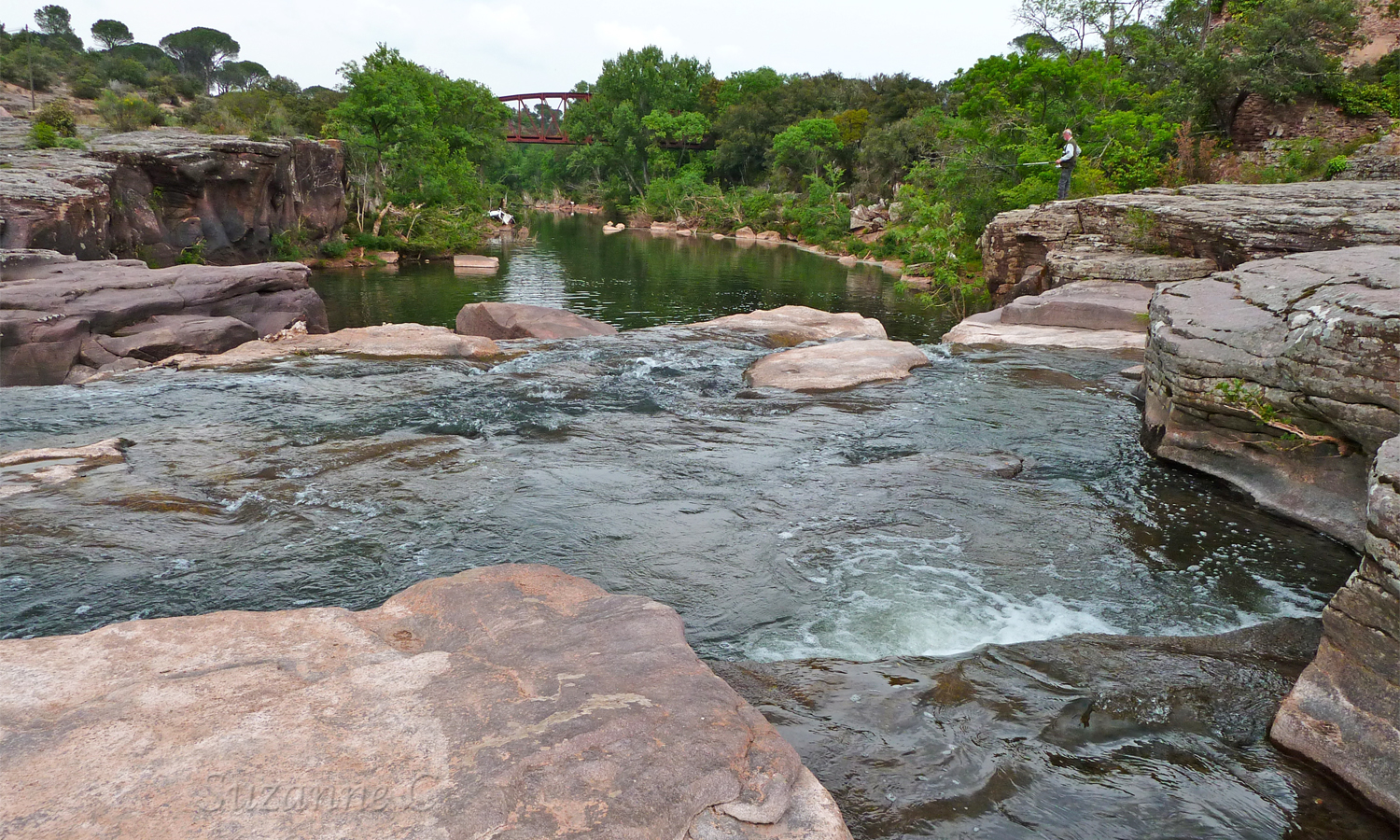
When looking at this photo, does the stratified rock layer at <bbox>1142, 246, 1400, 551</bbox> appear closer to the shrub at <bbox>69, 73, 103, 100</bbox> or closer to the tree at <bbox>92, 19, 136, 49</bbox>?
the shrub at <bbox>69, 73, 103, 100</bbox>

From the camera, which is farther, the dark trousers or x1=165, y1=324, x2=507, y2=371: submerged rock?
the dark trousers

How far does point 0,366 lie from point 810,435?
11994mm

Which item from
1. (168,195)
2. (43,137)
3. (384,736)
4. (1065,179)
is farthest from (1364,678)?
(168,195)

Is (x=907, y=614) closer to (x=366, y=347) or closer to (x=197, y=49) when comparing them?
(x=366, y=347)

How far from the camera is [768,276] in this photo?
111 ft

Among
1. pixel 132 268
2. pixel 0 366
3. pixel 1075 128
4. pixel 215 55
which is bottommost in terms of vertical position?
pixel 0 366

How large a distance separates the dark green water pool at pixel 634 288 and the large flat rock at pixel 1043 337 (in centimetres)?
400

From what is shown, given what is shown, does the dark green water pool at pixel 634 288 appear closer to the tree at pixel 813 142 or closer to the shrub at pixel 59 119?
the shrub at pixel 59 119

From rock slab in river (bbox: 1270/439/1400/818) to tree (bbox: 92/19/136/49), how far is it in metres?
94.3

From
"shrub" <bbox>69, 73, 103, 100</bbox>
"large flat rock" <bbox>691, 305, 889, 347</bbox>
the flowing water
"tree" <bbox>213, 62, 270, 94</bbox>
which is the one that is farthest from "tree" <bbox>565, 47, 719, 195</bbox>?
the flowing water

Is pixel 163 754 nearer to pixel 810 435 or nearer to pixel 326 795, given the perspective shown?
pixel 326 795

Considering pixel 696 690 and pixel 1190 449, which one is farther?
pixel 1190 449

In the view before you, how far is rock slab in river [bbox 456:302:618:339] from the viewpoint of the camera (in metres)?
16.8

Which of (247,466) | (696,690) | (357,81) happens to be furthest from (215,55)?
(696,690)
